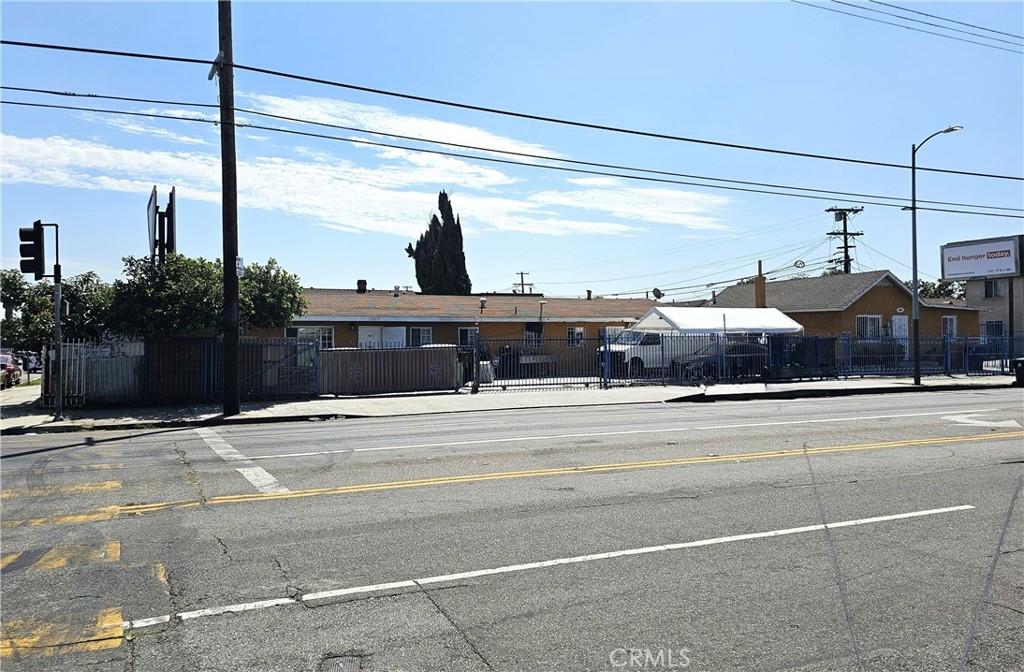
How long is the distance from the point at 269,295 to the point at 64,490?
551 inches

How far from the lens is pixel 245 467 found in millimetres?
11016

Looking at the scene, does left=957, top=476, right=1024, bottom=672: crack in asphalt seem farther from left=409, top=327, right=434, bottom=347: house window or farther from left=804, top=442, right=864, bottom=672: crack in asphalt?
left=409, top=327, right=434, bottom=347: house window

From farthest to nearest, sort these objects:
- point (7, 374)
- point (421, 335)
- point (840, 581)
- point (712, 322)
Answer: point (421, 335) → point (712, 322) → point (7, 374) → point (840, 581)

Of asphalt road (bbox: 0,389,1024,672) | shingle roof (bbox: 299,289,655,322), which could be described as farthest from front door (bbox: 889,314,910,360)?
asphalt road (bbox: 0,389,1024,672)

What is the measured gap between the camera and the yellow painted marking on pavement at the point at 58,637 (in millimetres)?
4660

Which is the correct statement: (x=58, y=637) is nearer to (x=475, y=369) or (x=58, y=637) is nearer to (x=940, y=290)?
(x=475, y=369)

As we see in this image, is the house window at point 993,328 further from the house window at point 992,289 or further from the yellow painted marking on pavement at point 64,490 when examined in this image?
the yellow painted marking on pavement at point 64,490

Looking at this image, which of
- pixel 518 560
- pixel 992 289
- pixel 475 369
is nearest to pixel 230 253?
pixel 475 369

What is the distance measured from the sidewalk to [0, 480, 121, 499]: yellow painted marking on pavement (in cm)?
826

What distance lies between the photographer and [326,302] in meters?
35.7

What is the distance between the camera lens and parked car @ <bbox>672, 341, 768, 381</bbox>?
100 feet

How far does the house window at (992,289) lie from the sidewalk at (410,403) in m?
30.7

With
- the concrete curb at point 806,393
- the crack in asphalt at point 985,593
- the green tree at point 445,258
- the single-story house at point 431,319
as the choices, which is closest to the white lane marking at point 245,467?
the crack in asphalt at point 985,593

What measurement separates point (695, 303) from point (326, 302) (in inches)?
1277
